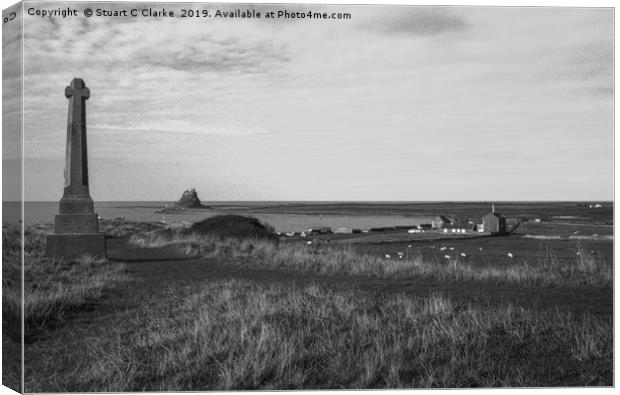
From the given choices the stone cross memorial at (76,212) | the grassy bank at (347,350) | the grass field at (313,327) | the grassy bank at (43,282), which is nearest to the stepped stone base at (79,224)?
the stone cross memorial at (76,212)

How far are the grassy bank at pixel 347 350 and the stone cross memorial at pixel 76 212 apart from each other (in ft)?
4.94

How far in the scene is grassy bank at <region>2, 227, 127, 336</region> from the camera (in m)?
5.55

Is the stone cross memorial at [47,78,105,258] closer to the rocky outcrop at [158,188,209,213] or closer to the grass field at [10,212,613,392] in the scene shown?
the grass field at [10,212,613,392]

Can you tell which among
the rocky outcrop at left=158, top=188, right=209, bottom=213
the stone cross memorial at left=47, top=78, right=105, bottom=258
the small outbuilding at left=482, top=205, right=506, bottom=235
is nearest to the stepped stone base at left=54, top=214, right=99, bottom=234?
the stone cross memorial at left=47, top=78, right=105, bottom=258

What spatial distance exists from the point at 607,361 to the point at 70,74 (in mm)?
5031

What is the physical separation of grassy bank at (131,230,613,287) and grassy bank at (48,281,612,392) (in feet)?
2.40

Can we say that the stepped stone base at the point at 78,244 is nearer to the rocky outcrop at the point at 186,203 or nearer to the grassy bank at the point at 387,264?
the grassy bank at the point at 387,264

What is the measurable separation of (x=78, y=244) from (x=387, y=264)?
3.43 m

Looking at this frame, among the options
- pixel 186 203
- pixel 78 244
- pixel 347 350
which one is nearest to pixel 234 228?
pixel 78 244

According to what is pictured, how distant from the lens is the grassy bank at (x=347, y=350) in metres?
5.46

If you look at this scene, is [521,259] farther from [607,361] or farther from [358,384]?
[358,384]

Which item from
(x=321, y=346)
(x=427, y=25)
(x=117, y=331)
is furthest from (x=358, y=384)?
(x=427, y=25)

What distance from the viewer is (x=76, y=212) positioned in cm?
777

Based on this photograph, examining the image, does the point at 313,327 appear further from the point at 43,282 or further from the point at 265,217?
the point at 43,282
